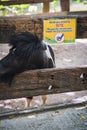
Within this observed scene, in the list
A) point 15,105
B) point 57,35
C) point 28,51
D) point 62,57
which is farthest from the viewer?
point 62,57

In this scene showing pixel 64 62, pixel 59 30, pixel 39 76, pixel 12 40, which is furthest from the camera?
pixel 64 62

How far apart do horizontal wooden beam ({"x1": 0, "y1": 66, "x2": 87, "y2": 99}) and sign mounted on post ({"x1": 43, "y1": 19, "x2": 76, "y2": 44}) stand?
0.53 metres

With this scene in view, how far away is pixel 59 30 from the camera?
3.32 m

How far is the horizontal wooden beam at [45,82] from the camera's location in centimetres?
283

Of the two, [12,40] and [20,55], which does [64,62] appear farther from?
[20,55]

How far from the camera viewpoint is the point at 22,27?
337 cm

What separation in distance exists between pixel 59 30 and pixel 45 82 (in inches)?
28.8

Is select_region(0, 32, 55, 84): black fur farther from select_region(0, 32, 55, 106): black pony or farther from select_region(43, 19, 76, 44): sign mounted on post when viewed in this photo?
select_region(43, 19, 76, 44): sign mounted on post

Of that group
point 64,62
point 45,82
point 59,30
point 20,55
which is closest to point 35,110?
point 45,82

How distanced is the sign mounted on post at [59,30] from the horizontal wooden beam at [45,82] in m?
0.53

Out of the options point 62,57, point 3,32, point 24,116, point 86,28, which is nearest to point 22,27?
point 3,32

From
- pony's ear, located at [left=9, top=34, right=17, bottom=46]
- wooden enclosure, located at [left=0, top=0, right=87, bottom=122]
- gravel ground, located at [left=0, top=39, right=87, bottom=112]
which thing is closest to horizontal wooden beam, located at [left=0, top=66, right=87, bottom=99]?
wooden enclosure, located at [left=0, top=0, right=87, bottom=122]

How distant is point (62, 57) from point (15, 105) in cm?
264

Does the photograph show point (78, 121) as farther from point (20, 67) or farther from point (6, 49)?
point (6, 49)
